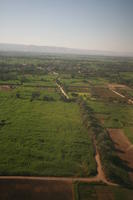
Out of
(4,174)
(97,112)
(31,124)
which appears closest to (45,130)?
(31,124)

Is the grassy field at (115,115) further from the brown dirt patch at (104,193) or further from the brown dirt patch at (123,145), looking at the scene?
the brown dirt patch at (104,193)

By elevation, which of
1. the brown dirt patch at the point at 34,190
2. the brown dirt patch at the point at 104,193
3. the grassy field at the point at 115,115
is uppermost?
the grassy field at the point at 115,115

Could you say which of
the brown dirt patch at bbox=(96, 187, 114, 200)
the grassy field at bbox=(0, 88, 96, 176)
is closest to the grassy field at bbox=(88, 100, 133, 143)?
the grassy field at bbox=(0, 88, 96, 176)

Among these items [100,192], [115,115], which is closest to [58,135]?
[100,192]

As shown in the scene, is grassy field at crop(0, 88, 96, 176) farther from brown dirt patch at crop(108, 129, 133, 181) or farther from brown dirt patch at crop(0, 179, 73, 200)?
brown dirt patch at crop(108, 129, 133, 181)

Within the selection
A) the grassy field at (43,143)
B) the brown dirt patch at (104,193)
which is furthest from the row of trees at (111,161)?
the brown dirt patch at (104,193)

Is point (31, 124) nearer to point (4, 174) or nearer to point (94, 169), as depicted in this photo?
point (4, 174)
